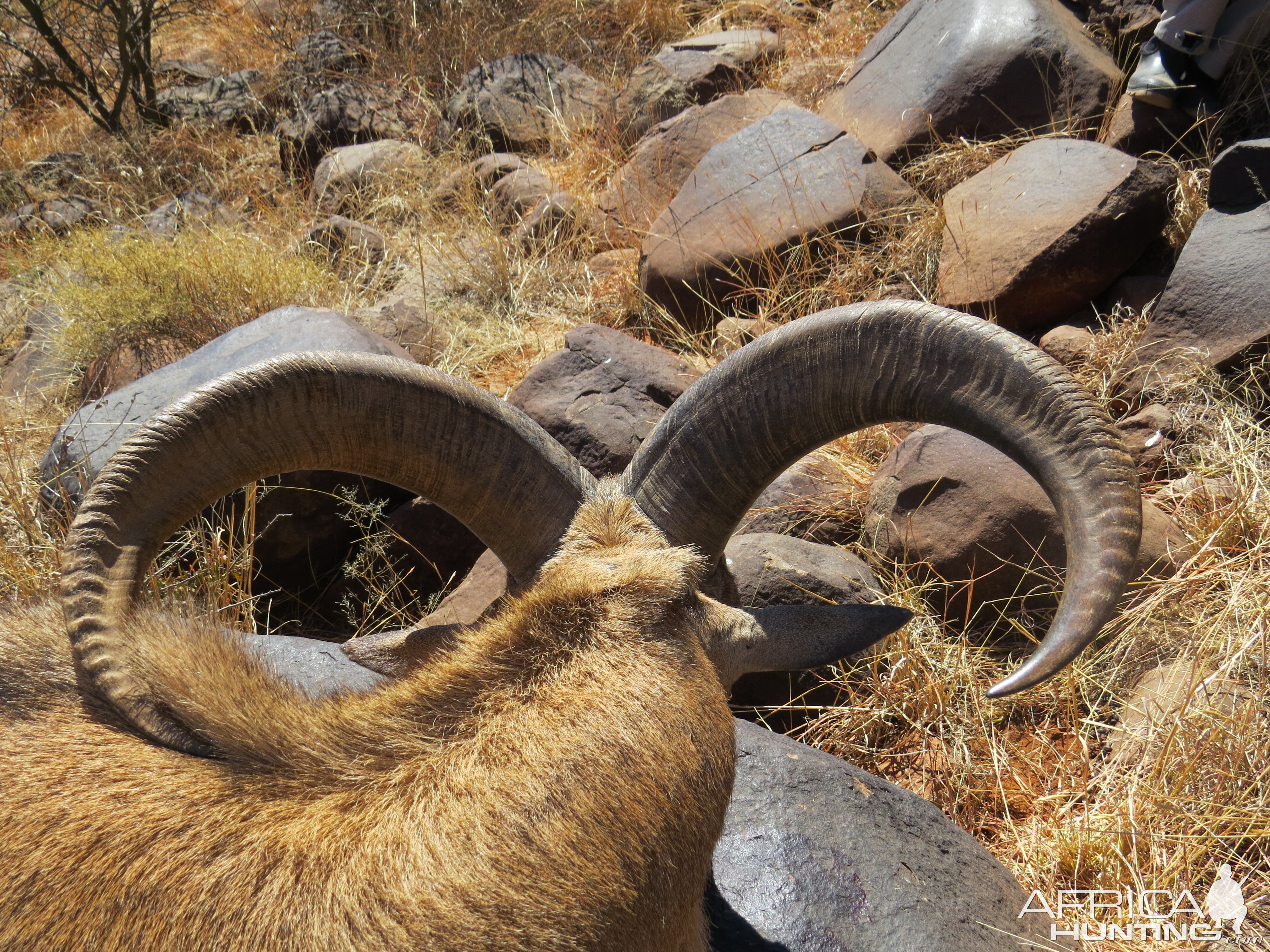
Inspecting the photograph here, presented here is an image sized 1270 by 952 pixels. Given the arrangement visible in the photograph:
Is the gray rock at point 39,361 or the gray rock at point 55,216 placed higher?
the gray rock at point 55,216

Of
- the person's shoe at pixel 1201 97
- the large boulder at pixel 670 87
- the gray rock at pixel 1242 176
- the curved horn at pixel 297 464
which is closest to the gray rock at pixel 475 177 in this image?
the large boulder at pixel 670 87

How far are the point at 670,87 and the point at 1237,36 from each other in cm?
437

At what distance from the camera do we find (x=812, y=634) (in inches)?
90.1

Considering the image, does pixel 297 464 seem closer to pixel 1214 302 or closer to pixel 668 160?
pixel 1214 302

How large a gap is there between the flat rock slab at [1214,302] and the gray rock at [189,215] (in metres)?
7.06

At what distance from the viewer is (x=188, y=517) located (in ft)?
7.00

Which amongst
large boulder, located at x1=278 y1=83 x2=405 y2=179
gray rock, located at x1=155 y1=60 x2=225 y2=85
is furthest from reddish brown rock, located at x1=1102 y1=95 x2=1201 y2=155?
gray rock, located at x1=155 y1=60 x2=225 y2=85

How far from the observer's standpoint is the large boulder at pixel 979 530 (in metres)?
4.05

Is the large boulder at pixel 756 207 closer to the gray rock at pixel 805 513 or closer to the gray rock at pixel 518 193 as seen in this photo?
the gray rock at pixel 805 513

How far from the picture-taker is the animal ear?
7.45ft

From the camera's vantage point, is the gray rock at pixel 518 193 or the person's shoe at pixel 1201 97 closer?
the person's shoe at pixel 1201 97

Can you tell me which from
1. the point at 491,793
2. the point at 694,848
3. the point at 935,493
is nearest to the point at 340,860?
the point at 491,793

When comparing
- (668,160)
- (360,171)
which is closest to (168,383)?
(668,160)

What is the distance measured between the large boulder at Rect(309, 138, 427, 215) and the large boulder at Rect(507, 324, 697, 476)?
445 centimetres
